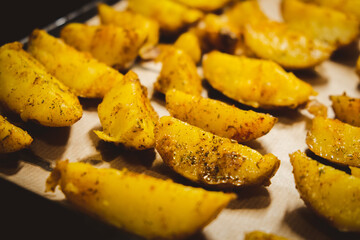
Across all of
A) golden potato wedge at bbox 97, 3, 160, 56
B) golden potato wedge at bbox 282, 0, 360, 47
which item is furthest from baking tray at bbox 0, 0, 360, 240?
golden potato wedge at bbox 282, 0, 360, 47

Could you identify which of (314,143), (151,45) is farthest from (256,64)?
A: (151,45)

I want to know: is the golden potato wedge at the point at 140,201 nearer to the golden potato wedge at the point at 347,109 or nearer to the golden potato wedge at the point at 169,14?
the golden potato wedge at the point at 347,109

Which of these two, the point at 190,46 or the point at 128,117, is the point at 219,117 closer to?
the point at 128,117

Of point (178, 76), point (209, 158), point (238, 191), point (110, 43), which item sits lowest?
point (238, 191)

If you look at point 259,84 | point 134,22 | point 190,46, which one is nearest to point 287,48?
point 259,84

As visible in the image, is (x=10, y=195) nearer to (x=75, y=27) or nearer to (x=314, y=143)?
(x=75, y=27)

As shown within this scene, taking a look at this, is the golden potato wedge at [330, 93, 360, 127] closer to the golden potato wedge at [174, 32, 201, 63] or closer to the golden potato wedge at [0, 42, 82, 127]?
the golden potato wedge at [174, 32, 201, 63]

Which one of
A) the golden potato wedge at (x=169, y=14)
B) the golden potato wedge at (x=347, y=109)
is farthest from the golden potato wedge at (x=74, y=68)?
the golden potato wedge at (x=347, y=109)
